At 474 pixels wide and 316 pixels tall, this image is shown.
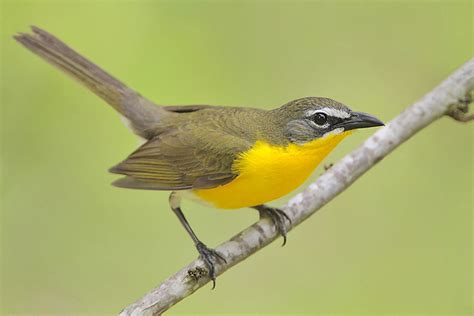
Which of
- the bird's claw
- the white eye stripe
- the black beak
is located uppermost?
the white eye stripe

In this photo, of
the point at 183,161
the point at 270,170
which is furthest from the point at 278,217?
the point at 183,161

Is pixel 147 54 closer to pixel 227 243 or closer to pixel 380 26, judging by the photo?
pixel 380 26

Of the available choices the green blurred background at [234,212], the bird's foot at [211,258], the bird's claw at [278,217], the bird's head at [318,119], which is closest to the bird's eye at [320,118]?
the bird's head at [318,119]

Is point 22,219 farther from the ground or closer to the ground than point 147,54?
closer to the ground

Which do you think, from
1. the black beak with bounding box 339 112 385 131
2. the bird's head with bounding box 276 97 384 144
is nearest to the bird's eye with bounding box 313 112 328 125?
the bird's head with bounding box 276 97 384 144

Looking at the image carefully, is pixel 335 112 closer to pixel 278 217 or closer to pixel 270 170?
pixel 270 170

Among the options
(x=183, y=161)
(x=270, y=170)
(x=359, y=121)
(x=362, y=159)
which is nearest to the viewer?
(x=359, y=121)

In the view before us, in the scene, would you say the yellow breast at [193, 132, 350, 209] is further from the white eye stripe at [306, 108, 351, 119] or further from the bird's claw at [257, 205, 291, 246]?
the bird's claw at [257, 205, 291, 246]

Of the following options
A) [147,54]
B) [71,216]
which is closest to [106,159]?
[71,216]
